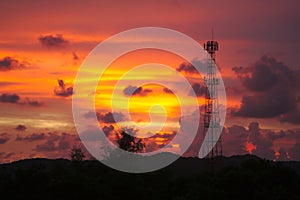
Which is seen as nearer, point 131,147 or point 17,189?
point 17,189

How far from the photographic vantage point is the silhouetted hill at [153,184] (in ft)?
301

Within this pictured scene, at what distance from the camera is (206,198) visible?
292ft

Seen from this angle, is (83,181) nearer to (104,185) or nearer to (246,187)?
(104,185)

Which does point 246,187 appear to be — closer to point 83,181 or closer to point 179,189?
point 179,189

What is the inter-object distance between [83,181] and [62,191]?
3.12 m

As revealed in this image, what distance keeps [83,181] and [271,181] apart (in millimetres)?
27311

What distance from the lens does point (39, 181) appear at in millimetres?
99750

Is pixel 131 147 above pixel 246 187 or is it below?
above

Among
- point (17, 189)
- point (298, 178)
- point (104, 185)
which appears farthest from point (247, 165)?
point (17, 189)

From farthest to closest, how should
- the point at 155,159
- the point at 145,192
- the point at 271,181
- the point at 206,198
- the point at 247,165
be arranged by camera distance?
the point at 155,159 < the point at 247,165 < the point at 271,181 < the point at 145,192 < the point at 206,198

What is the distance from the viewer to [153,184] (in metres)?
105

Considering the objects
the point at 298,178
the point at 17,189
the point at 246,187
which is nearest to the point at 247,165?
the point at 298,178

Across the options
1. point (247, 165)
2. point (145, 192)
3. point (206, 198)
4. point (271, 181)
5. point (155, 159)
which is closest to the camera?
point (206, 198)

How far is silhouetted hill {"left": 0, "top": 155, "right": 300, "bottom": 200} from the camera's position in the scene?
301 feet
